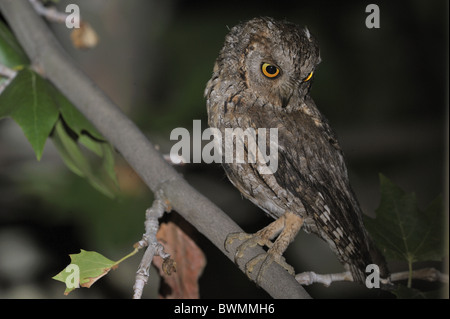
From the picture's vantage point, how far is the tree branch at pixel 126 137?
1.19 m

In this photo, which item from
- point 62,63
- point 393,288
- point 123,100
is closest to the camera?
point 393,288

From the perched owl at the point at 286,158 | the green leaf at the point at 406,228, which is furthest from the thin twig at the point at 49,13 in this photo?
the green leaf at the point at 406,228

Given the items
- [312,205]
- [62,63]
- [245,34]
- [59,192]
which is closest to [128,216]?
[59,192]

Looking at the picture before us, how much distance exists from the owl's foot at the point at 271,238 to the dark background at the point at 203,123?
0.33ft

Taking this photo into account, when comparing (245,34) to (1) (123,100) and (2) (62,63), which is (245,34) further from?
(1) (123,100)

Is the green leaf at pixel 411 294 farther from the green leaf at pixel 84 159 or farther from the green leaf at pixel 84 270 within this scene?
the green leaf at pixel 84 159

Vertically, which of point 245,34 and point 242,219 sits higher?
point 245,34

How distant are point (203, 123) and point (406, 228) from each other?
80cm

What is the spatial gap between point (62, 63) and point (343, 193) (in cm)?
100

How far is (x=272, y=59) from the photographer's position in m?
1.24

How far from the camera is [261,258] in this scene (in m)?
1.29

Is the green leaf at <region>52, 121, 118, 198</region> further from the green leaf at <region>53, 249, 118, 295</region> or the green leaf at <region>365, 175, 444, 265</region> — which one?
the green leaf at <region>365, 175, 444, 265</region>

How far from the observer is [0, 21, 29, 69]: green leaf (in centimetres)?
154

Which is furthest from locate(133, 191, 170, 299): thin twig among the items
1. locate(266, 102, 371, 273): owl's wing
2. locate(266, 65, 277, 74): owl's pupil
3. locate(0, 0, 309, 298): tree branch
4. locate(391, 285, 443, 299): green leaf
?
locate(391, 285, 443, 299): green leaf
